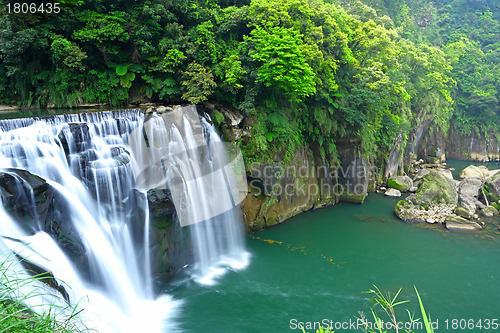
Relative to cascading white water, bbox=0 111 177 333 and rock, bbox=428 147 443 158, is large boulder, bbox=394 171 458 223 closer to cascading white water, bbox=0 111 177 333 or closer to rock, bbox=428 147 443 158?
cascading white water, bbox=0 111 177 333

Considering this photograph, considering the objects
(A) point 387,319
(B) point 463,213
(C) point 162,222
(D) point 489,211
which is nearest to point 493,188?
(D) point 489,211

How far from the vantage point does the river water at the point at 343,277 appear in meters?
8.85

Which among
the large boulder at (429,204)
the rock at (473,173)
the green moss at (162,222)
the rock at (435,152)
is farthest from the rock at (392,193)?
the green moss at (162,222)

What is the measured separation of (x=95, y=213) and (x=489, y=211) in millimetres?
18010

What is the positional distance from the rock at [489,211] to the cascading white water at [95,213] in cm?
1560

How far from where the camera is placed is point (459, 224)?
14102 millimetres

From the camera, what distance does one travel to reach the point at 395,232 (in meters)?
13.8

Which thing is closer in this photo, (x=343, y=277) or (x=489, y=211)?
(x=343, y=277)

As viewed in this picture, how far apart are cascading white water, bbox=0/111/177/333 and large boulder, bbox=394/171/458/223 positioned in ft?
38.5

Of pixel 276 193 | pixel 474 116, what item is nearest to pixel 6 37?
pixel 276 193

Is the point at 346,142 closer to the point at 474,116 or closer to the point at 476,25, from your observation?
the point at 474,116

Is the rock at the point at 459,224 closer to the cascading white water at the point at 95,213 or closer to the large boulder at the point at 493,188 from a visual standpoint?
the large boulder at the point at 493,188

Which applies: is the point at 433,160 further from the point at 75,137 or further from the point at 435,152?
the point at 75,137

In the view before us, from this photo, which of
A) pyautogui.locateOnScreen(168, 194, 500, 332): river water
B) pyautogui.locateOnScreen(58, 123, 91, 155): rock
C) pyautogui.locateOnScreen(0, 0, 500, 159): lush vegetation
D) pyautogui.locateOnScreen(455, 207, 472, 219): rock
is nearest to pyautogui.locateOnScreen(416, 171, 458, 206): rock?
pyautogui.locateOnScreen(455, 207, 472, 219): rock
